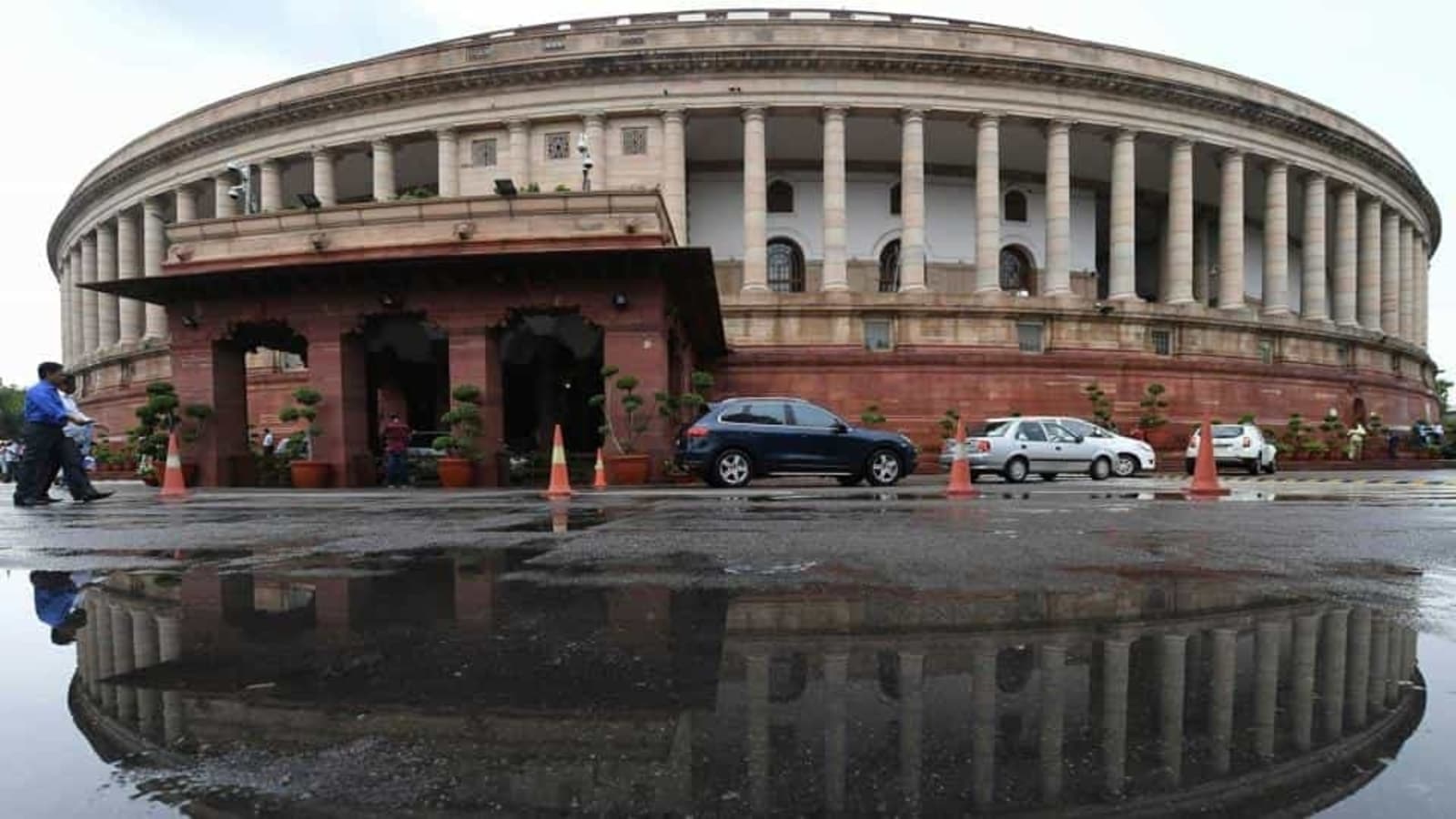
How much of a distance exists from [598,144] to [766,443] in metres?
26.7

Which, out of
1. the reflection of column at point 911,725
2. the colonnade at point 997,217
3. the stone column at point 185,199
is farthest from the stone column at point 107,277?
the reflection of column at point 911,725

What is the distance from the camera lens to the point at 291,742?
2203 mm

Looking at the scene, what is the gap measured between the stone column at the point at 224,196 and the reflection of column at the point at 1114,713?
50683mm

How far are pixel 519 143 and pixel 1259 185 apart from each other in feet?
141

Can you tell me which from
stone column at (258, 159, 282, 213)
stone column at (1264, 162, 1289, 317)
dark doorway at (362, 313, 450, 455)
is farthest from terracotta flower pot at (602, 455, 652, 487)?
stone column at (1264, 162, 1289, 317)

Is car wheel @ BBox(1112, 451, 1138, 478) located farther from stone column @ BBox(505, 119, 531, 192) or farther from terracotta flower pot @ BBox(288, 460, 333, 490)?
stone column @ BBox(505, 119, 531, 192)

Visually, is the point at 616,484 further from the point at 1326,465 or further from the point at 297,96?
the point at 297,96

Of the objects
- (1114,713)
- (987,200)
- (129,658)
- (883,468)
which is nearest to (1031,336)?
(987,200)

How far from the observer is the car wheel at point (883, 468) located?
52.4 ft

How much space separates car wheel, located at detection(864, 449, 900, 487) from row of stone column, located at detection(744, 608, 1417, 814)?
1232cm

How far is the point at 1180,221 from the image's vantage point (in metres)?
40.2

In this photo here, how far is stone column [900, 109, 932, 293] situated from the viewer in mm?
37031

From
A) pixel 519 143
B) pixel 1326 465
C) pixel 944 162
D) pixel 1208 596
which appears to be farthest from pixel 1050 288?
pixel 1208 596

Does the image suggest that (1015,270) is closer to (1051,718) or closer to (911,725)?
(1051,718)
